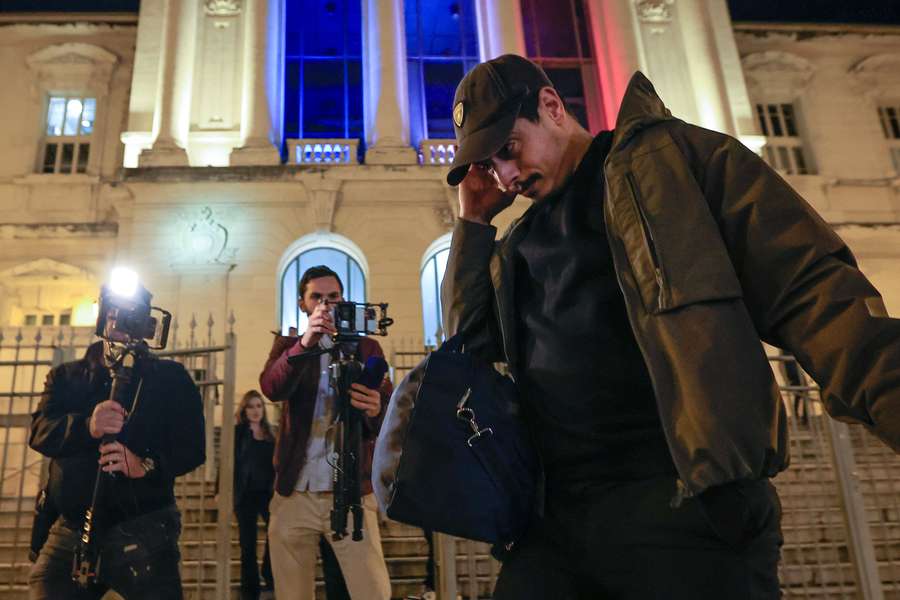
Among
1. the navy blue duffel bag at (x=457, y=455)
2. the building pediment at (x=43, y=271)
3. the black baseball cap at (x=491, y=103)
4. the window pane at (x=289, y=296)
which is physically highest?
the building pediment at (x=43, y=271)

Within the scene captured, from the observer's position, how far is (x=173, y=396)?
367 cm

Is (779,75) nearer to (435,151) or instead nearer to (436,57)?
(436,57)

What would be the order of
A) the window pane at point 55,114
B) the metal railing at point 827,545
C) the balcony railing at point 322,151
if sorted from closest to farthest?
the metal railing at point 827,545 → the balcony railing at point 322,151 → the window pane at point 55,114

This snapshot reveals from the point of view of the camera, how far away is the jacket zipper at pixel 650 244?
145cm

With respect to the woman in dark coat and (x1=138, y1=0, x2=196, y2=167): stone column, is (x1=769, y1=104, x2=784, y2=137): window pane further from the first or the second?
the woman in dark coat

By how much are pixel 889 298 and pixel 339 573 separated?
16.8m

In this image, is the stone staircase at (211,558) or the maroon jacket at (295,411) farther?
the stone staircase at (211,558)

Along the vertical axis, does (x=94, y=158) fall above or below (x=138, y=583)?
above

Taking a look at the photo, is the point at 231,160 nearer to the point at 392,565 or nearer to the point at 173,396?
the point at 392,565

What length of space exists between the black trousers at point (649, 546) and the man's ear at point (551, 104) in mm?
979

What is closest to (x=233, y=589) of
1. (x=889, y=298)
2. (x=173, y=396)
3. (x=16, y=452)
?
(x=173, y=396)

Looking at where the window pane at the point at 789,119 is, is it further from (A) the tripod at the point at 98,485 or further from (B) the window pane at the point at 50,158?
(A) the tripod at the point at 98,485

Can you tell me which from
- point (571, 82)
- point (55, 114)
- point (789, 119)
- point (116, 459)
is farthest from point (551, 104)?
point (789, 119)

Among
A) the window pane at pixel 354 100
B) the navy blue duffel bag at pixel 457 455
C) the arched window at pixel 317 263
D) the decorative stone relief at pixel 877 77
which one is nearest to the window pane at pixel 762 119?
the decorative stone relief at pixel 877 77
